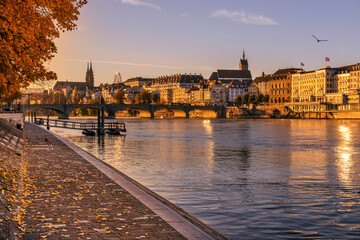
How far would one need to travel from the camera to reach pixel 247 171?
23.0 m

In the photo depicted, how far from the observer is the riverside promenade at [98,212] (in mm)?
8562

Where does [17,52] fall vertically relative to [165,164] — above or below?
above

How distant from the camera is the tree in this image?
11.4 meters

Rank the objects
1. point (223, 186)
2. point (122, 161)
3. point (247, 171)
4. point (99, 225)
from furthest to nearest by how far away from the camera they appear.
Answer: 1. point (122, 161)
2. point (247, 171)
3. point (223, 186)
4. point (99, 225)

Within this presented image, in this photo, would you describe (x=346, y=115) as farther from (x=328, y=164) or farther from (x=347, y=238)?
(x=347, y=238)

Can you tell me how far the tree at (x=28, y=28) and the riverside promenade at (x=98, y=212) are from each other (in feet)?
11.7

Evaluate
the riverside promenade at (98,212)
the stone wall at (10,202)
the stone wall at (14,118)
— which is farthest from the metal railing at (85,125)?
the stone wall at (10,202)

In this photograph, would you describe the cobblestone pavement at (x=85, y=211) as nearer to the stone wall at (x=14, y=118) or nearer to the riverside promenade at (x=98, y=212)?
the riverside promenade at (x=98, y=212)

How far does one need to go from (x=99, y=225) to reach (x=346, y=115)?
16092cm

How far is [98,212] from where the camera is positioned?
10266 millimetres

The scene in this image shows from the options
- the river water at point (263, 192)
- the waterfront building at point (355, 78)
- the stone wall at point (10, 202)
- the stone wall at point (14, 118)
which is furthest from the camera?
the waterfront building at point (355, 78)

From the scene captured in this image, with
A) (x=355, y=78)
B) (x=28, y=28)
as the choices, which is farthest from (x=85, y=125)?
(x=355, y=78)

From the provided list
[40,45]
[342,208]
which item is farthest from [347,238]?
[40,45]

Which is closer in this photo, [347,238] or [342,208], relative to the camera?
[347,238]
